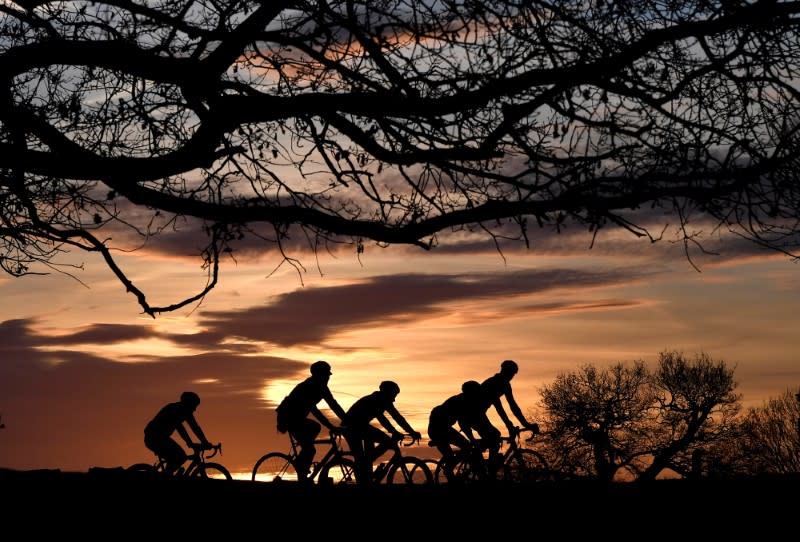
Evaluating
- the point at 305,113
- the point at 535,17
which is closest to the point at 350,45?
the point at 305,113

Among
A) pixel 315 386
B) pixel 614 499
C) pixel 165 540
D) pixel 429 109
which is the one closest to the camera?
pixel 165 540

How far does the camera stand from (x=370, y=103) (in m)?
10.9

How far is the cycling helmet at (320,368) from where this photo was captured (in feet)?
43.8

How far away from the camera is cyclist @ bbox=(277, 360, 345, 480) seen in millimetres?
13438

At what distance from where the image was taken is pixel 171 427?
49.5 feet

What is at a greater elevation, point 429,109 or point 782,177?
point 429,109

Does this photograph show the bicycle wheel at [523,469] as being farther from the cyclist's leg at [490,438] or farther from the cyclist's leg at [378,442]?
the cyclist's leg at [378,442]

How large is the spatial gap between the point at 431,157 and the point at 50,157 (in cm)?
435

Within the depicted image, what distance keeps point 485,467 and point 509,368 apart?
5.51ft

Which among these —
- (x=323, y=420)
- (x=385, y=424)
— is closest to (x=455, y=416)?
(x=385, y=424)

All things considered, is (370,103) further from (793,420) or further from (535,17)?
(793,420)

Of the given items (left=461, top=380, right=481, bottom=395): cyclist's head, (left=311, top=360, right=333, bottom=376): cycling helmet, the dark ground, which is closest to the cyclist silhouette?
(left=461, top=380, right=481, bottom=395): cyclist's head

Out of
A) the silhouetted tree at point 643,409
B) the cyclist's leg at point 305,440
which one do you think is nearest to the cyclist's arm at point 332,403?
the cyclist's leg at point 305,440

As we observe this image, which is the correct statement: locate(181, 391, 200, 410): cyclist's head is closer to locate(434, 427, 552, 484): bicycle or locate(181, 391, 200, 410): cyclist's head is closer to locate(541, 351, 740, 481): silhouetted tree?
locate(434, 427, 552, 484): bicycle
